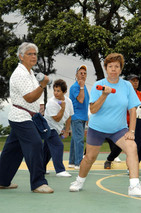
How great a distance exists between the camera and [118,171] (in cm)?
937

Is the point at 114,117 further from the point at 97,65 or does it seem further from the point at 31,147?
the point at 97,65

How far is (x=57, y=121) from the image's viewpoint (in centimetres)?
834

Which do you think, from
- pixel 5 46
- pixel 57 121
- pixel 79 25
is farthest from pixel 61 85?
pixel 5 46

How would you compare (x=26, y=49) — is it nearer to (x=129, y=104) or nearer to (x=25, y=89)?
(x=25, y=89)

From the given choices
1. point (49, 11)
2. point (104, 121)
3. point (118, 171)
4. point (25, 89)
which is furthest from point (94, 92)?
point (49, 11)

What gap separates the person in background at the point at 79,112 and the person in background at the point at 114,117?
11.2 feet

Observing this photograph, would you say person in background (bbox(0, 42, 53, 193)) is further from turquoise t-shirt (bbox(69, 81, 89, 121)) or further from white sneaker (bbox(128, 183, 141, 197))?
turquoise t-shirt (bbox(69, 81, 89, 121))

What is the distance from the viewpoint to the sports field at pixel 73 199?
196 inches

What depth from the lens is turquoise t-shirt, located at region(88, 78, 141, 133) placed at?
5848mm

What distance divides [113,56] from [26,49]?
1.28m

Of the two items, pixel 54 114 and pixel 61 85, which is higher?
pixel 61 85

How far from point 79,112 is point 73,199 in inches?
164

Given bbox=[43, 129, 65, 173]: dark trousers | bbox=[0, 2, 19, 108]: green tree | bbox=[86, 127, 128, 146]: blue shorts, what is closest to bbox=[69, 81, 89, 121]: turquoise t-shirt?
bbox=[43, 129, 65, 173]: dark trousers

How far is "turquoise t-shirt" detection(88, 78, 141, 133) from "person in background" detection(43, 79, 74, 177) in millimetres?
Result: 2251
